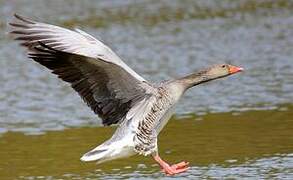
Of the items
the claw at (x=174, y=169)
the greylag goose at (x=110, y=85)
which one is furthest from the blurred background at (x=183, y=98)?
the greylag goose at (x=110, y=85)

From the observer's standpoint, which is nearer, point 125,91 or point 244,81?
point 125,91

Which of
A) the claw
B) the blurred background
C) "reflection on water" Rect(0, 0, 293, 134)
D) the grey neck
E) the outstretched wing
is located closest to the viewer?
the outstretched wing

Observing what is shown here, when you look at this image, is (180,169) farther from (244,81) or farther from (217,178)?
(244,81)

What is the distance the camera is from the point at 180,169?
965 centimetres

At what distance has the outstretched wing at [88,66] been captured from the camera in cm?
919

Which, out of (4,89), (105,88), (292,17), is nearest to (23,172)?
(105,88)

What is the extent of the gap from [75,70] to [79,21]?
16.7 m

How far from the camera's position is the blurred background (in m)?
11.9

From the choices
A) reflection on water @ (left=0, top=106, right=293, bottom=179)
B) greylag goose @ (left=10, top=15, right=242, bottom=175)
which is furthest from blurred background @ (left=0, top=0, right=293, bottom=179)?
greylag goose @ (left=10, top=15, right=242, bottom=175)

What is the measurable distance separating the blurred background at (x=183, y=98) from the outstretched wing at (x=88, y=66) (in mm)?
1384

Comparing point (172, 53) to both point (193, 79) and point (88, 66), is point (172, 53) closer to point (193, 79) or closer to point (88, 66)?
point (193, 79)

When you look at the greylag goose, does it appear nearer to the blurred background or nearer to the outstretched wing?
the outstretched wing

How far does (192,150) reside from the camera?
12.5 m

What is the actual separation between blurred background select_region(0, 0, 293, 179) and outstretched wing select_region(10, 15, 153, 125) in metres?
1.38
